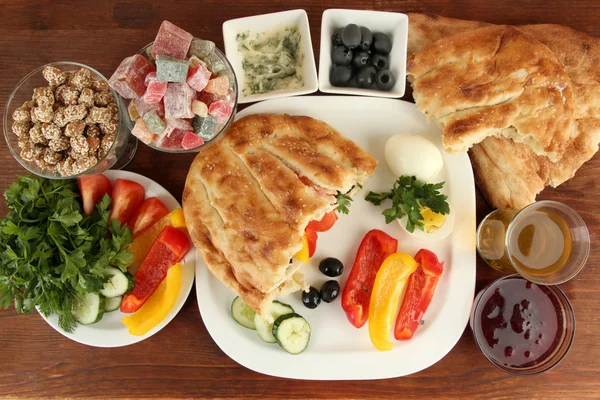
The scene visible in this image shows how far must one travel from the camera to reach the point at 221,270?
3031 mm

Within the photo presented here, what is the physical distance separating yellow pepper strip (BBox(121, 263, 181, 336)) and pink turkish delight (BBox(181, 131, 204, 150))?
32.3 inches

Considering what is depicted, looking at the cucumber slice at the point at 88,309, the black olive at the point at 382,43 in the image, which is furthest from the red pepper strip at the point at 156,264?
the black olive at the point at 382,43

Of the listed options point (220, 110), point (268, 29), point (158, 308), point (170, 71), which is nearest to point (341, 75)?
point (268, 29)

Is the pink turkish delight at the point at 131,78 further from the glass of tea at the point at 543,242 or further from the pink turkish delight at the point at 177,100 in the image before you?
the glass of tea at the point at 543,242

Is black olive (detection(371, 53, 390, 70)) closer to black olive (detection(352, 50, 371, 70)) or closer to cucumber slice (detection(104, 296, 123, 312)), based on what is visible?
black olive (detection(352, 50, 371, 70))

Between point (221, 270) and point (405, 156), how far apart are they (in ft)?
4.57

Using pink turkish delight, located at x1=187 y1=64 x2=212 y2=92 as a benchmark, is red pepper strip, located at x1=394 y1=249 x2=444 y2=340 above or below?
below

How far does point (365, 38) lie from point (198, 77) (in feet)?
3.66

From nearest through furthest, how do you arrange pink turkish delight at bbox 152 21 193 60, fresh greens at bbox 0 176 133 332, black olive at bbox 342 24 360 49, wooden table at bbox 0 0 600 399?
1. pink turkish delight at bbox 152 21 193 60
2. fresh greens at bbox 0 176 133 332
3. black olive at bbox 342 24 360 49
4. wooden table at bbox 0 0 600 399

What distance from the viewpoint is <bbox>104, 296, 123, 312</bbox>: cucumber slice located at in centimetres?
321

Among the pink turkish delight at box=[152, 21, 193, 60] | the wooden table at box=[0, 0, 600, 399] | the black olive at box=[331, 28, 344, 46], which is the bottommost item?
the wooden table at box=[0, 0, 600, 399]

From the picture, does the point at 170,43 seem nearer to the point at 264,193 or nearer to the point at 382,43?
the point at 264,193

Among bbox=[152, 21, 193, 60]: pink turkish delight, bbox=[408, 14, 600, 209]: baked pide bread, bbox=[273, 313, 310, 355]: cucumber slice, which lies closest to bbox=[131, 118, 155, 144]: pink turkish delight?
bbox=[152, 21, 193, 60]: pink turkish delight

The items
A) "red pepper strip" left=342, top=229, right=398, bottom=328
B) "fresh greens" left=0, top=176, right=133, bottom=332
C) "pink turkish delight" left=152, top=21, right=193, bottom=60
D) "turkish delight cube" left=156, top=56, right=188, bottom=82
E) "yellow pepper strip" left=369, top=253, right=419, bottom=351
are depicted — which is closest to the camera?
"turkish delight cube" left=156, top=56, right=188, bottom=82
